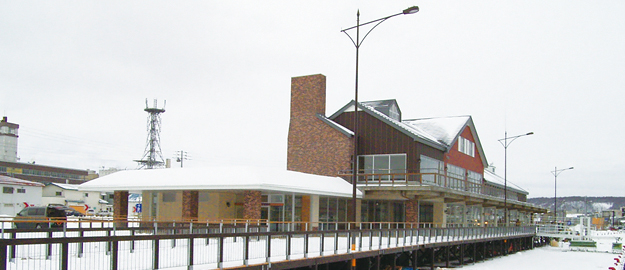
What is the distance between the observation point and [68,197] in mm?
80312

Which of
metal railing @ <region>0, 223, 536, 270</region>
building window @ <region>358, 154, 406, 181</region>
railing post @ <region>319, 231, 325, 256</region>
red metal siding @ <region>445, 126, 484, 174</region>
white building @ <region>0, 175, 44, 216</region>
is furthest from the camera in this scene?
white building @ <region>0, 175, 44, 216</region>

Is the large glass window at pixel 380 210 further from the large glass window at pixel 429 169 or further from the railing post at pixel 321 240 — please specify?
the railing post at pixel 321 240

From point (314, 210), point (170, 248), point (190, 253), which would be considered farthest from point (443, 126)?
point (190, 253)

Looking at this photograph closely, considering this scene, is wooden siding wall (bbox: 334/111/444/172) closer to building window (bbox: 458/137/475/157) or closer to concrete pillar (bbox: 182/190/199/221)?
building window (bbox: 458/137/475/157)

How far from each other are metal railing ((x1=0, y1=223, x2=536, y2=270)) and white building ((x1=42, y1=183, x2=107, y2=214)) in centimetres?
6100

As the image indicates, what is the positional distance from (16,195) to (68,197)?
17.7 metres

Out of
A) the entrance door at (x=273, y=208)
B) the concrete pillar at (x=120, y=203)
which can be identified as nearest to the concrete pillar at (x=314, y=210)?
the entrance door at (x=273, y=208)

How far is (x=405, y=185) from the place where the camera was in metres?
35.5

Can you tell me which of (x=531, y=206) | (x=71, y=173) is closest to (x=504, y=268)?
(x=531, y=206)

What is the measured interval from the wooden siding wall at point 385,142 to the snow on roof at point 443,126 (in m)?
3.71

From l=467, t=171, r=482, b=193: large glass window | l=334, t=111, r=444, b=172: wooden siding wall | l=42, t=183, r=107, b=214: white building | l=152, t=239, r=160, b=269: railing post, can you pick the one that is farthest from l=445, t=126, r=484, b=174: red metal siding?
l=42, t=183, r=107, b=214: white building

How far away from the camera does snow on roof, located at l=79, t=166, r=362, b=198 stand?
91.6 ft

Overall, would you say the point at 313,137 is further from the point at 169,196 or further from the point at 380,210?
the point at 169,196

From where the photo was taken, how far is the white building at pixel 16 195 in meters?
61.0
